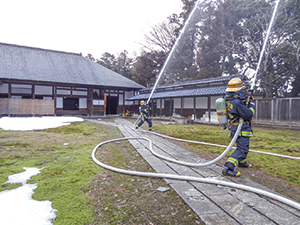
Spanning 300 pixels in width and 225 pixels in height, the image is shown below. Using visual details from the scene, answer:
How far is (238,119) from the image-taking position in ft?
12.3

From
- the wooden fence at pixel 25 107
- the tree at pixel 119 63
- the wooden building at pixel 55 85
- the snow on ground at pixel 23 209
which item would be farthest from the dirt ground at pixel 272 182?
the tree at pixel 119 63

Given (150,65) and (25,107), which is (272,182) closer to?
(25,107)

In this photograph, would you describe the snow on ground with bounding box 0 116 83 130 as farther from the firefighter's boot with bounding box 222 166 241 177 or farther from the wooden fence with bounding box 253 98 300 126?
the wooden fence with bounding box 253 98 300 126

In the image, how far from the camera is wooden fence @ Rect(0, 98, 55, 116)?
16.3 m

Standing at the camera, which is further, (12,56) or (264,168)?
(12,56)

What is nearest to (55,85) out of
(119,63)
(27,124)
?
(27,124)

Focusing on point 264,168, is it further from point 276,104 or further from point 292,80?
point 292,80

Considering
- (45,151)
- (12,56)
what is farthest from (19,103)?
(45,151)

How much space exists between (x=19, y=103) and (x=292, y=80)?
2850cm

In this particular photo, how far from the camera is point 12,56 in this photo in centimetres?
1900

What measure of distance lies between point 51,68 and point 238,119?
21.2 meters

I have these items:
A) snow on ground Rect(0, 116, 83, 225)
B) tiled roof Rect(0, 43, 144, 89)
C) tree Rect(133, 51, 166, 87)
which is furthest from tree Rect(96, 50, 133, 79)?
snow on ground Rect(0, 116, 83, 225)

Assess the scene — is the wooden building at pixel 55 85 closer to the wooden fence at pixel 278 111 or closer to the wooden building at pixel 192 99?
the wooden building at pixel 192 99

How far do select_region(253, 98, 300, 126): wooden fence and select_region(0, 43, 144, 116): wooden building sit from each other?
47.1 feet
